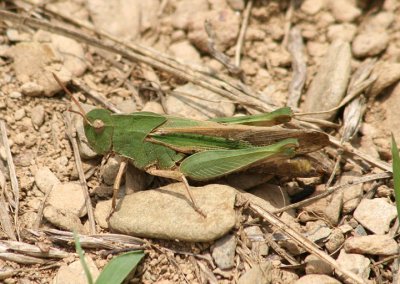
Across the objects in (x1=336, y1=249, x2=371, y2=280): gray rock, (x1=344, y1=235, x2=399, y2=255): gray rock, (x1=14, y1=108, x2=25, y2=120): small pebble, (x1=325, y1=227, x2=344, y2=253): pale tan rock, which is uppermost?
(x1=14, y1=108, x2=25, y2=120): small pebble

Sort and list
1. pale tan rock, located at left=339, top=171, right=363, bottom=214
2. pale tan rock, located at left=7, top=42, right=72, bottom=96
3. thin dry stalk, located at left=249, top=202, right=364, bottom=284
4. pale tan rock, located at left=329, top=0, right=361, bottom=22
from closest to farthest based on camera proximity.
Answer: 1. thin dry stalk, located at left=249, top=202, right=364, bottom=284
2. pale tan rock, located at left=339, top=171, right=363, bottom=214
3. pale tan rock, located at left=7, top=42, right=72, bottom=96
4. pale tan rock, located at left=329, top=0, right=361, bottom=22

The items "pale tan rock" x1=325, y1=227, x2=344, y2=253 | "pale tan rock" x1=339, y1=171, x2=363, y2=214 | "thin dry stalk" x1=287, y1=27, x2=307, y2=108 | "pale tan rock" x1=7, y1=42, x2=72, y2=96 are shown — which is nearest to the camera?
"pale tan rock" x1=325, y1=227, x2=344, y2=253

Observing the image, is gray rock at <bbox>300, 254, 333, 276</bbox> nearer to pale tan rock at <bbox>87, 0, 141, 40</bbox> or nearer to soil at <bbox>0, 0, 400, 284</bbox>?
soil at <bbox>0, 0, 400, 284</bbox>

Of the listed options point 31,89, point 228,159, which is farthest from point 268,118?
point 31,89

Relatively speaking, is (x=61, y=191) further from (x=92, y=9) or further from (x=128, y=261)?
(x=92, y=9)

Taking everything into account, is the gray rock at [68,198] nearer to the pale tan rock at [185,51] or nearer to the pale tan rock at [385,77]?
the pale tan rock at [185,51]

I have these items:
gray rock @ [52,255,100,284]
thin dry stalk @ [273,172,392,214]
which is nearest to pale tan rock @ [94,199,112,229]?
gray rock @ [52,255,100,284]

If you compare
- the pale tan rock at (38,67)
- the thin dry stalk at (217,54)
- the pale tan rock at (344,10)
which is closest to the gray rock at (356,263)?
the thin dry stalk at (217,54)
